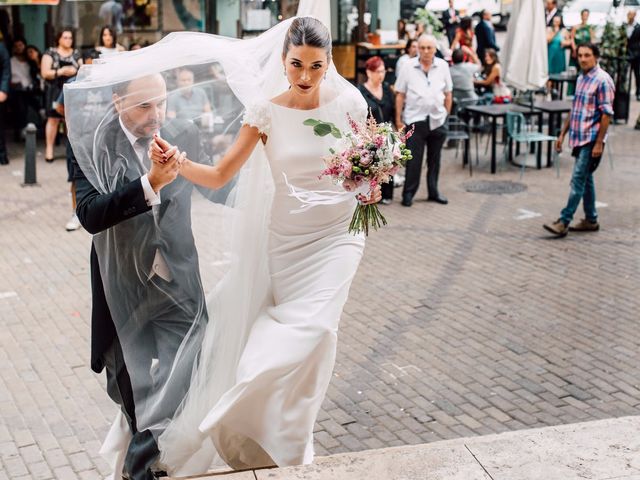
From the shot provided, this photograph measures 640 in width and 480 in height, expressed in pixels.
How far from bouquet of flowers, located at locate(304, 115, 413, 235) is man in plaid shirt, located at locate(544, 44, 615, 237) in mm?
5856

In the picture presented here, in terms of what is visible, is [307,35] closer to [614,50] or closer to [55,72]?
[55,72]

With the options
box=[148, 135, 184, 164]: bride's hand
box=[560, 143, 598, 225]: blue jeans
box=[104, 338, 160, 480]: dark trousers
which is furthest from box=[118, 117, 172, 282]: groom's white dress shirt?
box=[560, 143, 598, 225]: blue jeans

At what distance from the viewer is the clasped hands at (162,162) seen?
12.9 ft

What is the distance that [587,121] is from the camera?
9.82m

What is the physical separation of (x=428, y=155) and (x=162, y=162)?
815 cm

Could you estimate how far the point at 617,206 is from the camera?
11.5 metres

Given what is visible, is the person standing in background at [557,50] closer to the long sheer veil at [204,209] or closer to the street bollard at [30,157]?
the street bollard at [30,157]

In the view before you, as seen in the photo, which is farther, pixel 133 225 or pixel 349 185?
pixel 349 185

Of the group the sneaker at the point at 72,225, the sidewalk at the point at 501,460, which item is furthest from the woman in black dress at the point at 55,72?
the sidewalk at the point at 501,460

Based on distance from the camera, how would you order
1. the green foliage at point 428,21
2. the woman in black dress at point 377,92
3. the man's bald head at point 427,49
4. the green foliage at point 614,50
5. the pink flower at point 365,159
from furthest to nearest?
the green foliage at point 614,50
the green foliage at point 428,21
the man's bald head at point 427,49
the woman in black dress at point 377,92
the pink flower at point 365,159

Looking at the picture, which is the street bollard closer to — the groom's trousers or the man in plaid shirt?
the man in plaid shirt

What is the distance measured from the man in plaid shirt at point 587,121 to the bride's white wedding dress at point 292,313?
573 cm

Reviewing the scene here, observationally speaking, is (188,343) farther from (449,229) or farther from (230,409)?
(449,229)

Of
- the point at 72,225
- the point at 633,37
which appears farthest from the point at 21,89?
the point at 633,37
